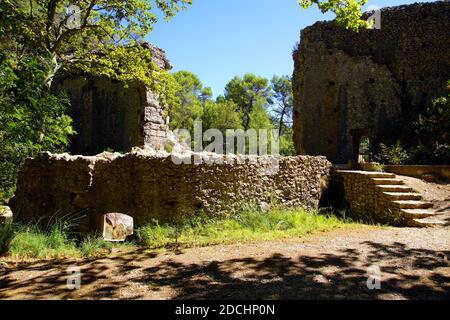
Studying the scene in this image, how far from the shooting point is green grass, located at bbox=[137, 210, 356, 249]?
6.30 m

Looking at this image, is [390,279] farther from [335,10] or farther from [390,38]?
[390,38]

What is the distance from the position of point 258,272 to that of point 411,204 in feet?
16.7

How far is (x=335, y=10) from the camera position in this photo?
6.16 m

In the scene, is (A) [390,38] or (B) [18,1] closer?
(B) [18,1]

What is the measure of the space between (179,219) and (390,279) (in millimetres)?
4511

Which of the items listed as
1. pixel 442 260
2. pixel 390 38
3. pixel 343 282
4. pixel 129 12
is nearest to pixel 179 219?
pixel 343 282

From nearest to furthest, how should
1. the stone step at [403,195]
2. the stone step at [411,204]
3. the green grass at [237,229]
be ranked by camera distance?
the green grass at [237,229] → the stone step at [411,204] → the stone step at [403,195]

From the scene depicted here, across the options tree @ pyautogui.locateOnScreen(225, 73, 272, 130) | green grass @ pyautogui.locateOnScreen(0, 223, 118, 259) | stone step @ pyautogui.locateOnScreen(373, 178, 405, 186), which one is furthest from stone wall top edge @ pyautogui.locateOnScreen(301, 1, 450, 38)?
tree @ pyautogui.locateOnScreen(225, 73, 272, 130)

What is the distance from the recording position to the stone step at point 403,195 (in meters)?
8.05

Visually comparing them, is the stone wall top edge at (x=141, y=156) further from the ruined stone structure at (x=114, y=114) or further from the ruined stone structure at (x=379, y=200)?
the ruined stone structure at (x=114, y=114)

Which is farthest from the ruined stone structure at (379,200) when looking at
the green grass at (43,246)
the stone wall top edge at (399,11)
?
the stone wall top edge at (399,11)

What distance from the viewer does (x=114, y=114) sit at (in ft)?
57.5

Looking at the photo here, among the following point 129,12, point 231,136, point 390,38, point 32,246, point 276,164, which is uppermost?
point 390,38

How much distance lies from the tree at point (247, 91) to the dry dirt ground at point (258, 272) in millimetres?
37928
